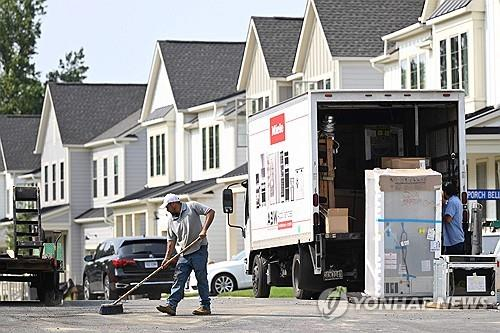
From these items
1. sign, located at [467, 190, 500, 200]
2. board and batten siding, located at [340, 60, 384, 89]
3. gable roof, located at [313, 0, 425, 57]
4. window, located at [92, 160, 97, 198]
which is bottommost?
sign, located at [467, 190, 500, 200]

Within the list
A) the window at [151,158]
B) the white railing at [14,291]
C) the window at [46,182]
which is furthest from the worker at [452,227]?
the window at [46,182]

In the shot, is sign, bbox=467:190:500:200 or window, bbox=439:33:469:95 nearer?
sign, bbox=467:190:500:200

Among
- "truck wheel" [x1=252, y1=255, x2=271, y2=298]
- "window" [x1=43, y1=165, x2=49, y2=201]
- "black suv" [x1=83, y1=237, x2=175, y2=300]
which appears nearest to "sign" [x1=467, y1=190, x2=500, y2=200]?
"truck wheel" [x1=252, y1=255, x2=271, y2=298]

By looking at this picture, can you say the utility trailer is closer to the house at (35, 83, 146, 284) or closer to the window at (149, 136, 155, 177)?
the window at (149, 136, 155, 177)

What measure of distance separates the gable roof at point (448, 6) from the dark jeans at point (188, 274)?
1680 cm

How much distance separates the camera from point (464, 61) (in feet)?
116

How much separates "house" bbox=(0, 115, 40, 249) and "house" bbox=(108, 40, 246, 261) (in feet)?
51.4

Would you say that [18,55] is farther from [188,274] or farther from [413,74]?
[188,274]

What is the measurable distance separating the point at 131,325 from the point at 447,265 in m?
5.65

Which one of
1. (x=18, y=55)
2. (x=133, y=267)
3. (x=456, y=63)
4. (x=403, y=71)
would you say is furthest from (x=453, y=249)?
(x=18, y=55)

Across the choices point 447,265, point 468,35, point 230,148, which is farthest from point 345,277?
point 230,148

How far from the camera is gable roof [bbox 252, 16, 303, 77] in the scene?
4844 cm

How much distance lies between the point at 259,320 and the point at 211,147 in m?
35.4

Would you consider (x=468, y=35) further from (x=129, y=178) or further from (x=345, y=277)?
(x=129, y=178)
